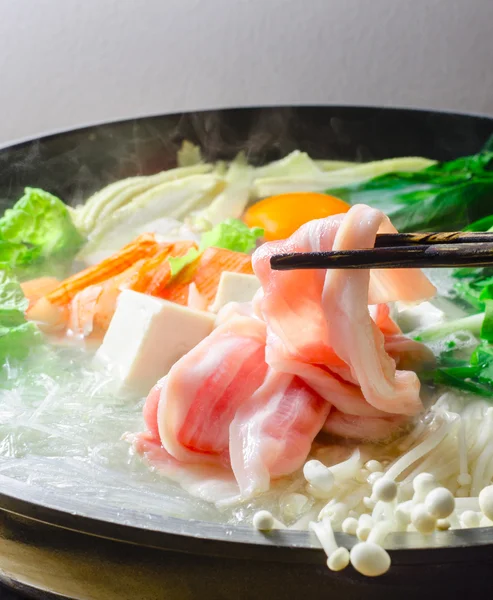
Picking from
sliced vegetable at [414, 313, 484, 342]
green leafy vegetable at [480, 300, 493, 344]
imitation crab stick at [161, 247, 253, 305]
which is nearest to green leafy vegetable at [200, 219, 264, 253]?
imitation crab stick at [161, 247, 253, 305]

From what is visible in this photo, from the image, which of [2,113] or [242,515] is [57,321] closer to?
[242,515]

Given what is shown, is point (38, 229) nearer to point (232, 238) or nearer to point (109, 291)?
point (109, 291)

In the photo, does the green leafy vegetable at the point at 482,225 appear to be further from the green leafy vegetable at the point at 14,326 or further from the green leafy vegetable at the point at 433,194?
the green leafy vegetable at the point at 14,326

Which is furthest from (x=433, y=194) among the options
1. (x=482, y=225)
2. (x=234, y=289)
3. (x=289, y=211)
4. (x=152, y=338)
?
(x=152, y=338)

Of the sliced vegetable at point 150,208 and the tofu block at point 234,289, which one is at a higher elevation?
the sliced vegetable at point 150,208

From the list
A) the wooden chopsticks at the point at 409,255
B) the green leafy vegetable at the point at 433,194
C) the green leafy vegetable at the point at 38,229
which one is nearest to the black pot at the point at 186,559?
the wooden chopsticks at the point at 409,255

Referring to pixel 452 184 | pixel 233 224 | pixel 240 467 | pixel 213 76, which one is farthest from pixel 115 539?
pixel 213 76
